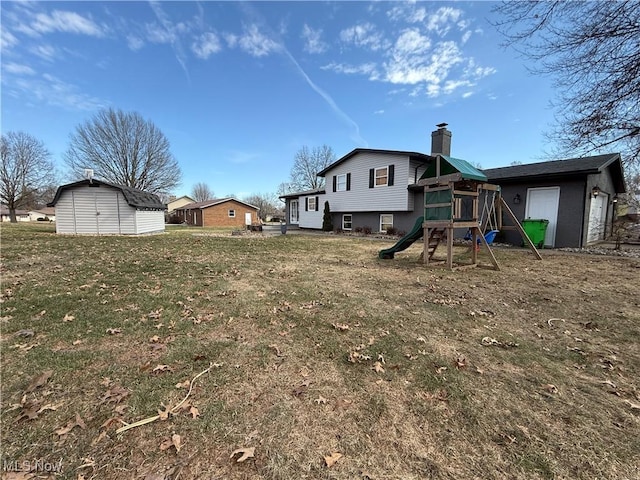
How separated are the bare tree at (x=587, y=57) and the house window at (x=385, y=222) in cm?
1013

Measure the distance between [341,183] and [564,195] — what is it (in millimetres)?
12500

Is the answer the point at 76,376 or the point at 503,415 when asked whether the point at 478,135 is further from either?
the point at 76,376

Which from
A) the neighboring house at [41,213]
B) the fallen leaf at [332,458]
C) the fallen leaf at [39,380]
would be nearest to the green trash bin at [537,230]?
the fallen leaf at [332,458]

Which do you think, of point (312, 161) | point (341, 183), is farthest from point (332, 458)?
point (312, 161)

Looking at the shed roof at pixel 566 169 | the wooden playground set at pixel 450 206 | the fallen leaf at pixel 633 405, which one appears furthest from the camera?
the shed roof at pixel 566 169

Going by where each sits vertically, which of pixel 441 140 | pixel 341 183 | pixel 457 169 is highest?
pixel 441 140

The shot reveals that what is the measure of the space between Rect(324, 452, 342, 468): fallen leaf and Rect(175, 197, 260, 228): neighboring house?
33726mm

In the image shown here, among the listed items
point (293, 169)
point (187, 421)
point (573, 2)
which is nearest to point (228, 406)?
point (187, 421)

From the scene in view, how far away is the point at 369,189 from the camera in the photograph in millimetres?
18047

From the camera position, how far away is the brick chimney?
16.1 meters

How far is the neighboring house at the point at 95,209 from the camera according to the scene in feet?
52.4

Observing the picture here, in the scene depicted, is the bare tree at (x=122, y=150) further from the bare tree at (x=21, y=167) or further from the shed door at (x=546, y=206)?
the shed door at (x=546, y=206)

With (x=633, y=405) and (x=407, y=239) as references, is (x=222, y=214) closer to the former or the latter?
(x=407, y=239)

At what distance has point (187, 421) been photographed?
200 centimetres
